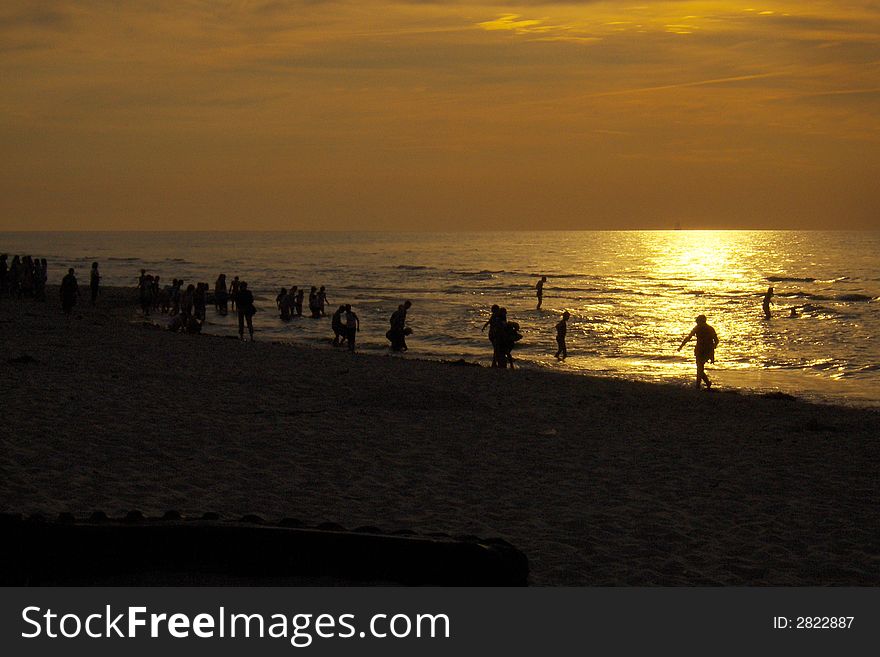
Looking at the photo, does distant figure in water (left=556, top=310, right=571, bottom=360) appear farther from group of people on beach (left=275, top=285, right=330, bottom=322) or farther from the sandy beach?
group of people on beach (left=275, top=285, right=330, bottom=322)

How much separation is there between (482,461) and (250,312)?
15.6m

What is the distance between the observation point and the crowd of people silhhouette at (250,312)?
68.2 feet

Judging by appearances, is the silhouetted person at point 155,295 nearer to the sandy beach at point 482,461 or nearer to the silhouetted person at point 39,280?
the silhouetted person at point 39,280

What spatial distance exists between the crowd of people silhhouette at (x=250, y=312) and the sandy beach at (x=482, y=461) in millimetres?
2895

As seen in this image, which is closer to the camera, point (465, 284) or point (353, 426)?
point (353, 426)

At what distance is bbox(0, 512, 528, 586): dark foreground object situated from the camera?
3.61 meters

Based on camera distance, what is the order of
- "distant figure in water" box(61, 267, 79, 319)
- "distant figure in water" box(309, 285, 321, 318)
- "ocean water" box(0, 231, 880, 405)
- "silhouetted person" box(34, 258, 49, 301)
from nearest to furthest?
1. "ocean water" box(0, 231, 880, 405)
2. "distant figure in water" box(61, 267, 79, 319)
3. "silhouetted person" box(34, 258, 49, 301)
4. "distant figure in water" box(309, 285, 321, 318)

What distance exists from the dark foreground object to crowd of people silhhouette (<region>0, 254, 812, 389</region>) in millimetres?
15605

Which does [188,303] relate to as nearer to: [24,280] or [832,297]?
[24,280]

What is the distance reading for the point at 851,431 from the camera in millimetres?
13562

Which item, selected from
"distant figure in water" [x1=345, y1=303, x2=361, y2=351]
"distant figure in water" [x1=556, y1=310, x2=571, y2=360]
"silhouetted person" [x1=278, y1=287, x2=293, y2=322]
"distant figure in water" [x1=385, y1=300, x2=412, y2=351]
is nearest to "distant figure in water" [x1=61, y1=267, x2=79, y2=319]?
"distant figure in water" [x1=345, y1=303, x2=361, y2=351]

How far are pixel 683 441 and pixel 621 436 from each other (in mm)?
797

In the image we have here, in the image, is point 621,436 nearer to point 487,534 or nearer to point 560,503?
point 560,503
